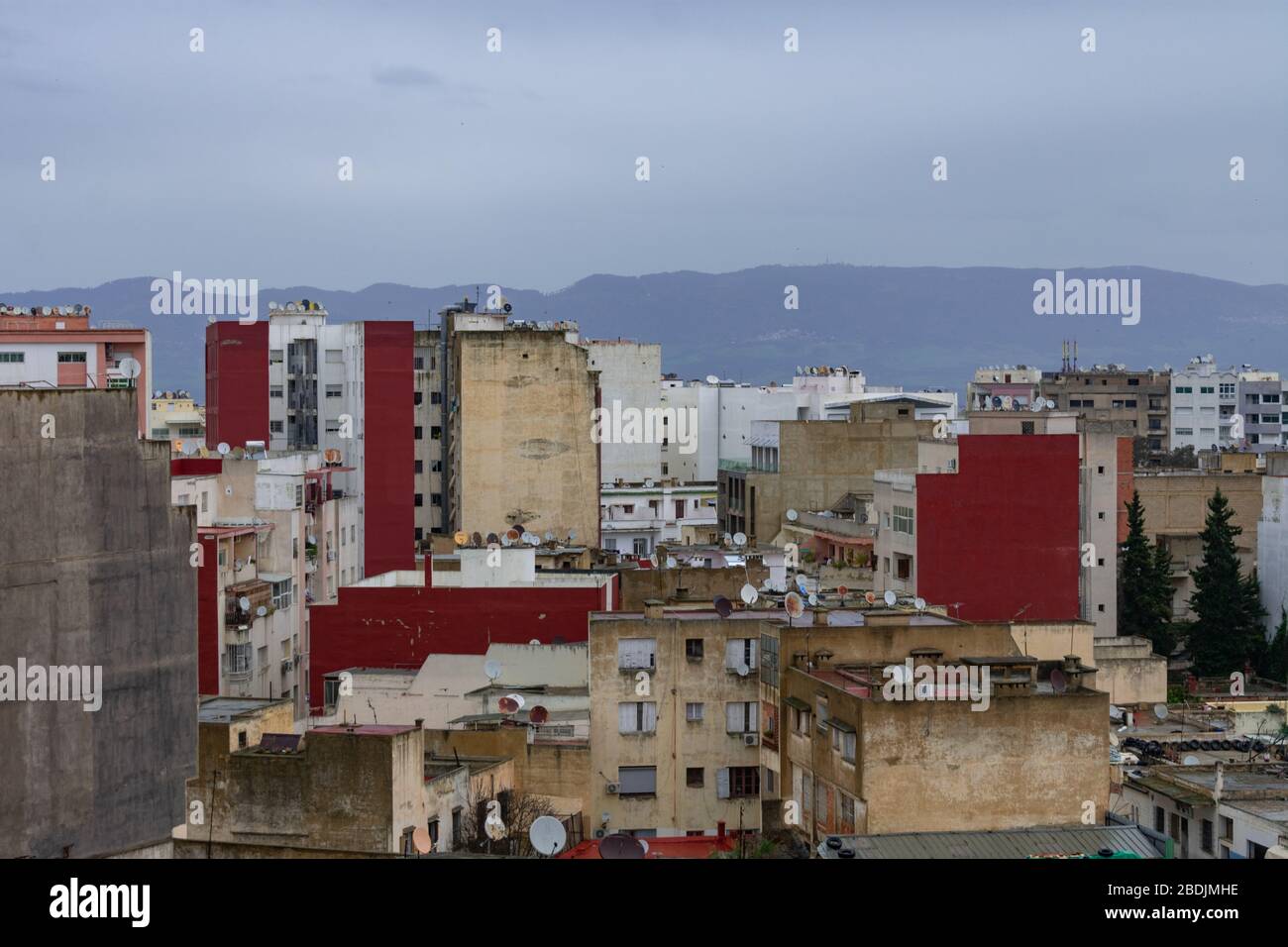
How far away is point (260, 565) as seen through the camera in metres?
50.3

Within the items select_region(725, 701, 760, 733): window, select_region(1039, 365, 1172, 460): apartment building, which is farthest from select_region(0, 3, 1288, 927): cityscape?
select_region(1039, 365, 1172, 460): apartment building

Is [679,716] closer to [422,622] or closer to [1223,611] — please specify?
[422,622]

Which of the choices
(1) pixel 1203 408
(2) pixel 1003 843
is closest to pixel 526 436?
(2) pixel 1003 843

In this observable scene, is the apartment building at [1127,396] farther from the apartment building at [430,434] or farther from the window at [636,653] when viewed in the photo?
the window at [636,653]

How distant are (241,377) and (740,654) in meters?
57.9

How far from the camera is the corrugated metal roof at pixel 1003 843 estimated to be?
21719mm

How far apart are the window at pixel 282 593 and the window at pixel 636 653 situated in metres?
19.0

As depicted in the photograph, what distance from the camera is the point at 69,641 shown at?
28.8 metres

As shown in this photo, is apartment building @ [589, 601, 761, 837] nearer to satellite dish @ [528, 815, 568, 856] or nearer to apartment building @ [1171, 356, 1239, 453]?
satellite dish @ [528, 815, 568, 856]

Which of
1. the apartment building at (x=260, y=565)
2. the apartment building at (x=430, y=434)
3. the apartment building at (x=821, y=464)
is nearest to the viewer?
the apartment building at (x=260, y=565)

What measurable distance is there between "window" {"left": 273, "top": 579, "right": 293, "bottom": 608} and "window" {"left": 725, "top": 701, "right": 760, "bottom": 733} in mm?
19967

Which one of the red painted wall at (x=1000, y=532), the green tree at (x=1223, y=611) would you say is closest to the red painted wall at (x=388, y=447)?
the red painted wall at (x=1000, y=532)

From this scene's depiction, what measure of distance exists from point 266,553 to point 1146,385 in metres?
95.9
